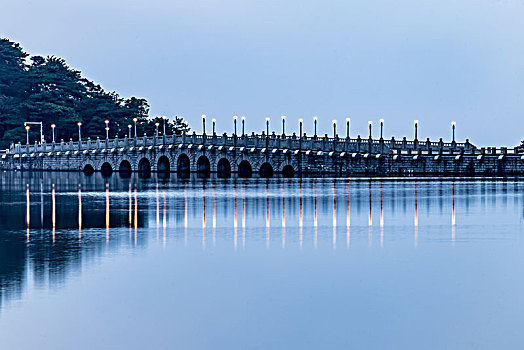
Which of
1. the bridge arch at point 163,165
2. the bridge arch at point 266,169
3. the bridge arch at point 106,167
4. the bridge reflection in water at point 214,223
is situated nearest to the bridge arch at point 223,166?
the bridge arch at point 266,169

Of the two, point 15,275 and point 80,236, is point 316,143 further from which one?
point 15,275

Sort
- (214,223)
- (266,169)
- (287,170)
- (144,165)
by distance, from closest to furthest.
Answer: (214,223) < (287,170) < (266,169) < (144,165)

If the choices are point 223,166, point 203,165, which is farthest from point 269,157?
point 203,165

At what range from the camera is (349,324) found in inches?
516

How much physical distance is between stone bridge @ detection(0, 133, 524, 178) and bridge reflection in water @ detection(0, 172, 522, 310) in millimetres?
42205

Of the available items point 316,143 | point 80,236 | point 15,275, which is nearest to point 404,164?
point 316,143

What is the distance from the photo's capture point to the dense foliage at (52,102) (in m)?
144

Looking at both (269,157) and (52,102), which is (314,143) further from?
(52,102)

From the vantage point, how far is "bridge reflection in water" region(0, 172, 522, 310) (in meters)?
21.0

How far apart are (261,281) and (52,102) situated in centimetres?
13305

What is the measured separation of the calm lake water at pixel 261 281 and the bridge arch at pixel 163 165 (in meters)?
76.5

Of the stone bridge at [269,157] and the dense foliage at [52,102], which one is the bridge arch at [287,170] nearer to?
the stone bridge at [269,157]

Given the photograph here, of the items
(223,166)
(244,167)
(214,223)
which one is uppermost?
(223,166)

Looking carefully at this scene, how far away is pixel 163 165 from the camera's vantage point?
109 meters
